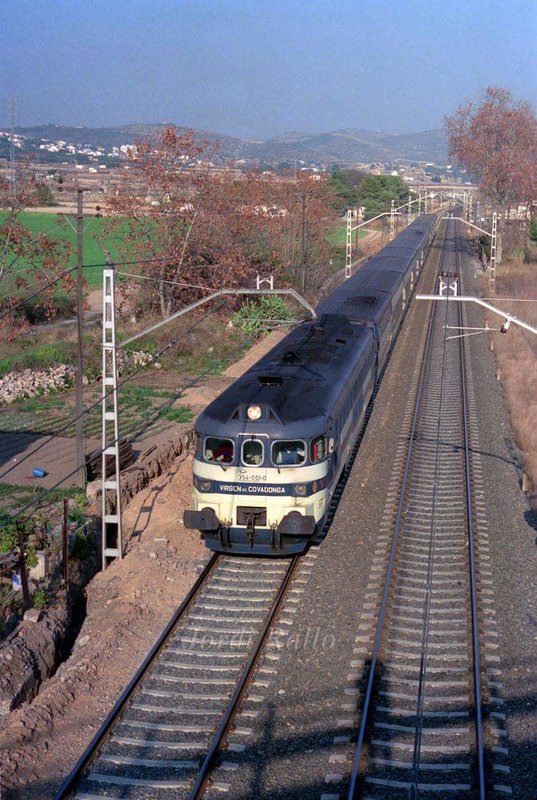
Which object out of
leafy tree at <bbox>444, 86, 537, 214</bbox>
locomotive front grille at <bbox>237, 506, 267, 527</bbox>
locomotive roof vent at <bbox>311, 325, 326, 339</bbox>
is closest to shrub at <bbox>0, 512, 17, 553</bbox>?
locomotive front grille at <bbox>237, 506, 267, 527</bbox>

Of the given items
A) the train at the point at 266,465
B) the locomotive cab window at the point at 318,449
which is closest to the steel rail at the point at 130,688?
the train at the point at 266,465

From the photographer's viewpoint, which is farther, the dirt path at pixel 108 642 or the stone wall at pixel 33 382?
the stone wall at pixel 33 382

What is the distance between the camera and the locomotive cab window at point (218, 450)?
13.0m

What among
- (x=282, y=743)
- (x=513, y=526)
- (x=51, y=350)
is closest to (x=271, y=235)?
(x=51, y=350)

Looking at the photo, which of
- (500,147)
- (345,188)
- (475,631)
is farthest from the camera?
(345,188)

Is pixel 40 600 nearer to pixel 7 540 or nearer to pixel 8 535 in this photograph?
pixel 7 540

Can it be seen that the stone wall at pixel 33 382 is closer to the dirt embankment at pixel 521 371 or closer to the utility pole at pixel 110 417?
the utility pole at pixel 110 417

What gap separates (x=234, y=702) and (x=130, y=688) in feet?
3.88

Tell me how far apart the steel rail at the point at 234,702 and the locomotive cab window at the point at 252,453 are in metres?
1.72

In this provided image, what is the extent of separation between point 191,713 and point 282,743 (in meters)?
1.09

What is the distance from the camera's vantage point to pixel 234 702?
31.7 feet

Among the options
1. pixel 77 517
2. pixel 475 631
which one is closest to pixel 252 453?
pixel 475 631

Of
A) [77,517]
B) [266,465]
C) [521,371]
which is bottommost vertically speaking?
[77,517]

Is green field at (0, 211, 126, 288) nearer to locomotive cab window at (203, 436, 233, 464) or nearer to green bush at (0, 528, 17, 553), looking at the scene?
green bush at (0, 528, 17, 553)
